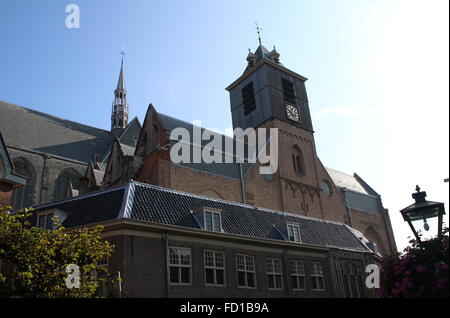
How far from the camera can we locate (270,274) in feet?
64.4

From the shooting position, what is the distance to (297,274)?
67.7 ft

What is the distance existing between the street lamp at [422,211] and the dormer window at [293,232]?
14.5m

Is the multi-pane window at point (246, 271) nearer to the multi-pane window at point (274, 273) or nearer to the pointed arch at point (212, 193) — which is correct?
the multi-pane window at point (274, 273)

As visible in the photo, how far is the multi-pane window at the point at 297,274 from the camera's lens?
2041 centimetres

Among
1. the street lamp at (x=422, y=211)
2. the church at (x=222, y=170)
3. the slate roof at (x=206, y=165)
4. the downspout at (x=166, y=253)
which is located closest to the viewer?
the street lamp at (x=422, y=211)

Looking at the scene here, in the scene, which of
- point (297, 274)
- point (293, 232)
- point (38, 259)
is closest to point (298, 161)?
point (293, 232)

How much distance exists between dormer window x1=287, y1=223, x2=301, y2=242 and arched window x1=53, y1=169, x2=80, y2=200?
84.0ft

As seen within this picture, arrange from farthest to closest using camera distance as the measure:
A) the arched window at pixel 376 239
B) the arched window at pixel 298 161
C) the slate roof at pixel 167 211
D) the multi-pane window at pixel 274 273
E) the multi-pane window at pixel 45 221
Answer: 1. the arched window at pixel 376 239
2. the arched window at pixel 298 161
3. the multi-pane window at pixel 274 273
4. the multi-pane window at pixel 45 221
5. the slate roof at pixel 167 211

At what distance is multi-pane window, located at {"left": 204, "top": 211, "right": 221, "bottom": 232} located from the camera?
18578mm

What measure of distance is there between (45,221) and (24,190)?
21.6 metres

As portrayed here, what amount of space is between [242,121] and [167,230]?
25.0 metres

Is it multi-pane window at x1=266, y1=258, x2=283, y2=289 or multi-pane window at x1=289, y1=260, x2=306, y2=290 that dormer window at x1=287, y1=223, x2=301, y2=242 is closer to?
multi-pane window at x1=289, y1=260, x2=306, y2=290

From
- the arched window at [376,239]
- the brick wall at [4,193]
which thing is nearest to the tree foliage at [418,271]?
the brick wall at [4,193]

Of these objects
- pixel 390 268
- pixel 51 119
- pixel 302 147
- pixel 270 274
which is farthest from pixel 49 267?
pixel 51 119
